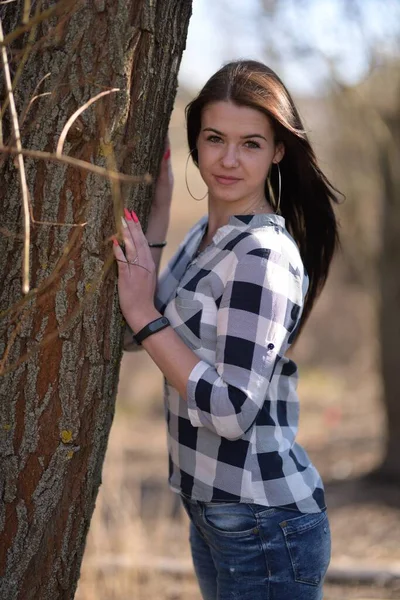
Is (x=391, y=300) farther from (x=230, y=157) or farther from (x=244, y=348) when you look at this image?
(x=244, y=348)

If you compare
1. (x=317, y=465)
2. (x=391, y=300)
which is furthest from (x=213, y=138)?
(x=317, y=465)

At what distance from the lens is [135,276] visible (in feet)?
6.90

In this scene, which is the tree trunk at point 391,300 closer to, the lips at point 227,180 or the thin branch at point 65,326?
the lips at point 227,180

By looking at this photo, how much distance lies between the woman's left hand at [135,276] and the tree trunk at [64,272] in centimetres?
3

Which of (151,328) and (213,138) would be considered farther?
(213,138)

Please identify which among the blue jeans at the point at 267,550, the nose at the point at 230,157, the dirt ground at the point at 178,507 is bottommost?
the dirt ground at the point at 178,507

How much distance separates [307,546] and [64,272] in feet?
3.04

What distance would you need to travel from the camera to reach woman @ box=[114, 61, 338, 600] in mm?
1967

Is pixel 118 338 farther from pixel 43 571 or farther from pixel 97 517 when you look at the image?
pixel 97 517

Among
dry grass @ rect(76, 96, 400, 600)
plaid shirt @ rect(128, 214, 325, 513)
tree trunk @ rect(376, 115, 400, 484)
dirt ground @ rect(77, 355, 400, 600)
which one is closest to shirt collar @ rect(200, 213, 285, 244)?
plaid shirt @ rect(128, 214, 325, 513)

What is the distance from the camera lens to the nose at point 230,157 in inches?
84.7

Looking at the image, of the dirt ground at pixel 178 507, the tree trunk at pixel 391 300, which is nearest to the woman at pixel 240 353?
the dirt ground at pixel 178 507

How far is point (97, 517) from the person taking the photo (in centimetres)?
453

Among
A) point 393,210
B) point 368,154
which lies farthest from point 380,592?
point 368,154
